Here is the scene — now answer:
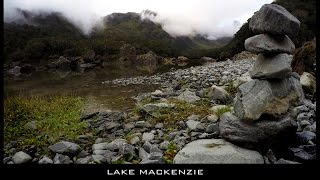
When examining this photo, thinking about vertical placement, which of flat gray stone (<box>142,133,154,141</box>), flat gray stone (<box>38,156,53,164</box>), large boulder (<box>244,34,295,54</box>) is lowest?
flat gray stone (<box>38,156,53,164</box>)

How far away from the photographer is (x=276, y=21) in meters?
5.76

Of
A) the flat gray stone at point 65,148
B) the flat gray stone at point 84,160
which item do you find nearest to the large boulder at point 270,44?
the flat gray stone at point 84,160

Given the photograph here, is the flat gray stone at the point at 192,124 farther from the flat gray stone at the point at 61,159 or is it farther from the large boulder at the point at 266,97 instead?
the flat gray stone at the point at 61,159

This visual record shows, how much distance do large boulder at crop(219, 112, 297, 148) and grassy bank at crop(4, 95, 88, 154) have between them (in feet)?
9.47

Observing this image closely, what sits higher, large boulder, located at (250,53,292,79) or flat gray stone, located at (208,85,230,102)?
large boulder, located at (250,53,292,79)

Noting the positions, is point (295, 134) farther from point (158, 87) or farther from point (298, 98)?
point (158, 87)

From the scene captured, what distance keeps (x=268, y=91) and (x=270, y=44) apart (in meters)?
0.69

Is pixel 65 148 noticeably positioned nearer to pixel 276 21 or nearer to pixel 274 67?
pixel 274 67

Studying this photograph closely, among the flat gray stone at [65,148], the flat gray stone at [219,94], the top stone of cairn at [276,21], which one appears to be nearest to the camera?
the top stone of cairn at [276,21]

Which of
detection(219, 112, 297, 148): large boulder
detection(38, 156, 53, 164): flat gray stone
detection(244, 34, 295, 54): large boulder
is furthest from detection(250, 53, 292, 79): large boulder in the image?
detection(38, 156, 53, 164): flat gray stone

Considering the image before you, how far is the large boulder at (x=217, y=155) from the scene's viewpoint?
5469 mm

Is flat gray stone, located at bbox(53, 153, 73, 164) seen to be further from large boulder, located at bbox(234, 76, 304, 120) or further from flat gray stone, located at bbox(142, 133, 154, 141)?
large boulder, located at bbox(234, 76, 304, 120)

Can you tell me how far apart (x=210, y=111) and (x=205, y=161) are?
294 centimetres

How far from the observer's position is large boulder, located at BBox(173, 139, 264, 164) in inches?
215
